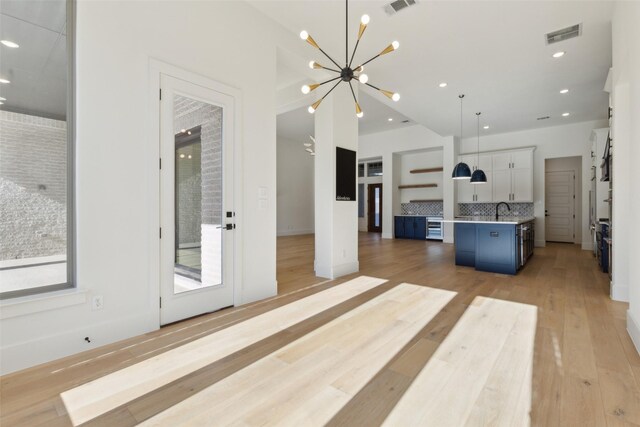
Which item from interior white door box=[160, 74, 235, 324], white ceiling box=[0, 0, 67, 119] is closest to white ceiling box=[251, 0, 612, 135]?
interior white door box=[160, 74, 235, 324]

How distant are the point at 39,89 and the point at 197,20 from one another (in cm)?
153

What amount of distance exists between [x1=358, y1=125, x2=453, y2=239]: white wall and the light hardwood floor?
6295 mm

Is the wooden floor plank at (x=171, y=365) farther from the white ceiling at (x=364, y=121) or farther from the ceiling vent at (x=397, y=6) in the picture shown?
the white ceiling at (x=364, y=121)

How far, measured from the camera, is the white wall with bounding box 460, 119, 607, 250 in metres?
7.89

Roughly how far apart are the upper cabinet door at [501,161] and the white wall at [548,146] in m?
0.42

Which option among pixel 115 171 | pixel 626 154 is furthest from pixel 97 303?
pixel 626 154

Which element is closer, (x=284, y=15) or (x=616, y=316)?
(x=616, y=316)

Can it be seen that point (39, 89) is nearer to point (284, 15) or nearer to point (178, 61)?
point (178, 61)

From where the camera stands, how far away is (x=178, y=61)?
2.82 metres

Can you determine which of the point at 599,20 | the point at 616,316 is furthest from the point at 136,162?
the point at 599,20

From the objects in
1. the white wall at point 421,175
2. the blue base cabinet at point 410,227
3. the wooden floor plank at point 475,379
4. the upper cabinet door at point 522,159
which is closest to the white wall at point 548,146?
the upper cabinet door at point 522,159

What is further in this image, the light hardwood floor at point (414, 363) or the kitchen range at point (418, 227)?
the kitchen range at point (418, 227)

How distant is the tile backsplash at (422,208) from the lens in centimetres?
1018

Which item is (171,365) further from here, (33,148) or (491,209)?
(491,209)
